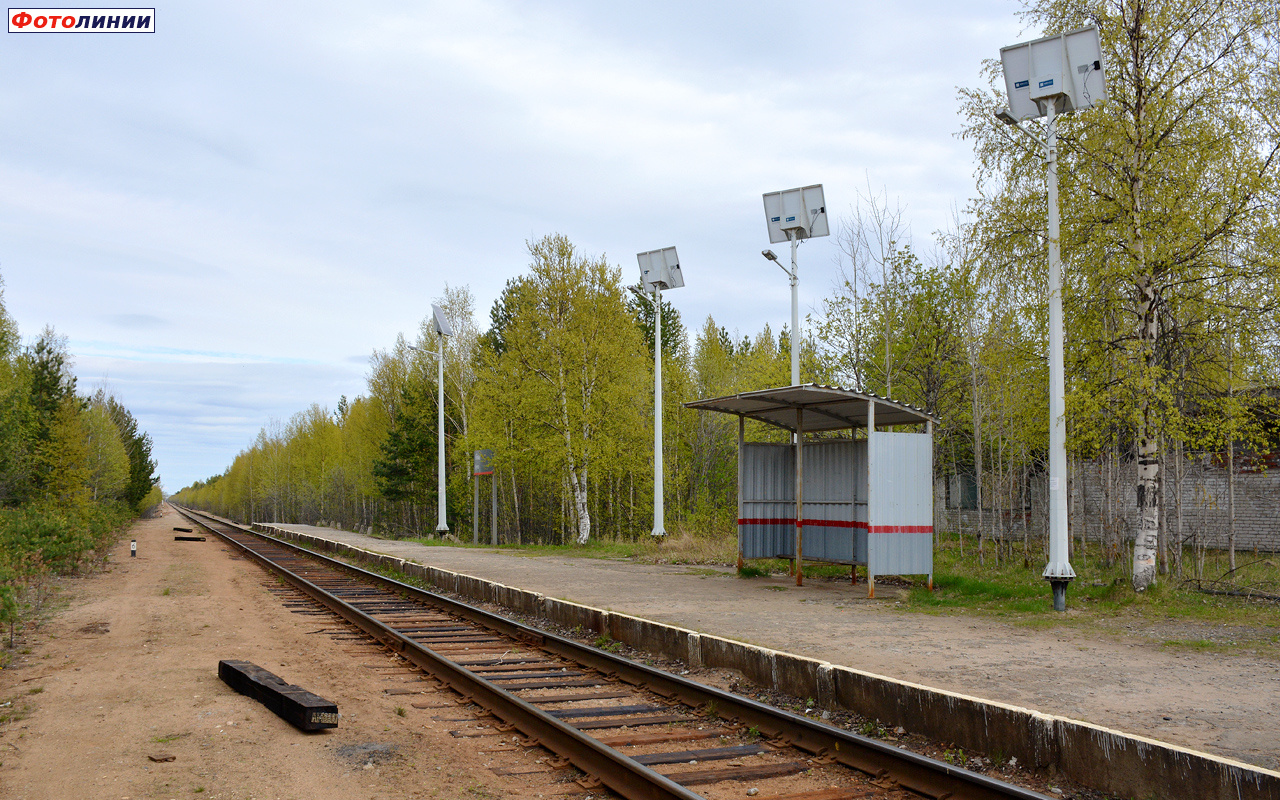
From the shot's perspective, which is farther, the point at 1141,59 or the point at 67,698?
the point at 1141,59

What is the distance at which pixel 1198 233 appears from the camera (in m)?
13.0

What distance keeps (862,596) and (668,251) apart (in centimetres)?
1477

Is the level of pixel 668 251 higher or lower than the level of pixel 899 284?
higher

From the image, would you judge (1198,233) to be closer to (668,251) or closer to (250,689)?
(250,689)

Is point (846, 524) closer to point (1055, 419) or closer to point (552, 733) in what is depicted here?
point (1055, 419)

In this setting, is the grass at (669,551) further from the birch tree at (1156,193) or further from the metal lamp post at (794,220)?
the birch tree at (1156,193)

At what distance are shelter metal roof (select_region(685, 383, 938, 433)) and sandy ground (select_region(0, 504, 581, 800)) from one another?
26.3 feet

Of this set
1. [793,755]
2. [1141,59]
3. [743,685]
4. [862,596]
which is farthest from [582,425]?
[793,755]

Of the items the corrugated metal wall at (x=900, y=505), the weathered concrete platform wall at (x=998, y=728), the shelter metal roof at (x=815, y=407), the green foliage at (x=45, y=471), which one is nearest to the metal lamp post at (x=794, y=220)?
the shelter metal roof at (x=815, y=407)

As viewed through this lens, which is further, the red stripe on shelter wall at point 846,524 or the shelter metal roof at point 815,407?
the shelter metal roof at point 815,407

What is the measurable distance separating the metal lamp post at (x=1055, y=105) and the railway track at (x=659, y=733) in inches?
279

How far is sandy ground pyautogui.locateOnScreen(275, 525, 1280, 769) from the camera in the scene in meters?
6.66

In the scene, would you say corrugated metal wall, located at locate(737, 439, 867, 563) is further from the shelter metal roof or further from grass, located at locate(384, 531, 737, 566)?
grass, located at locate(384, 531, 737, 566)

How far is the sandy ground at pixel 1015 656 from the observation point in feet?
21.8
